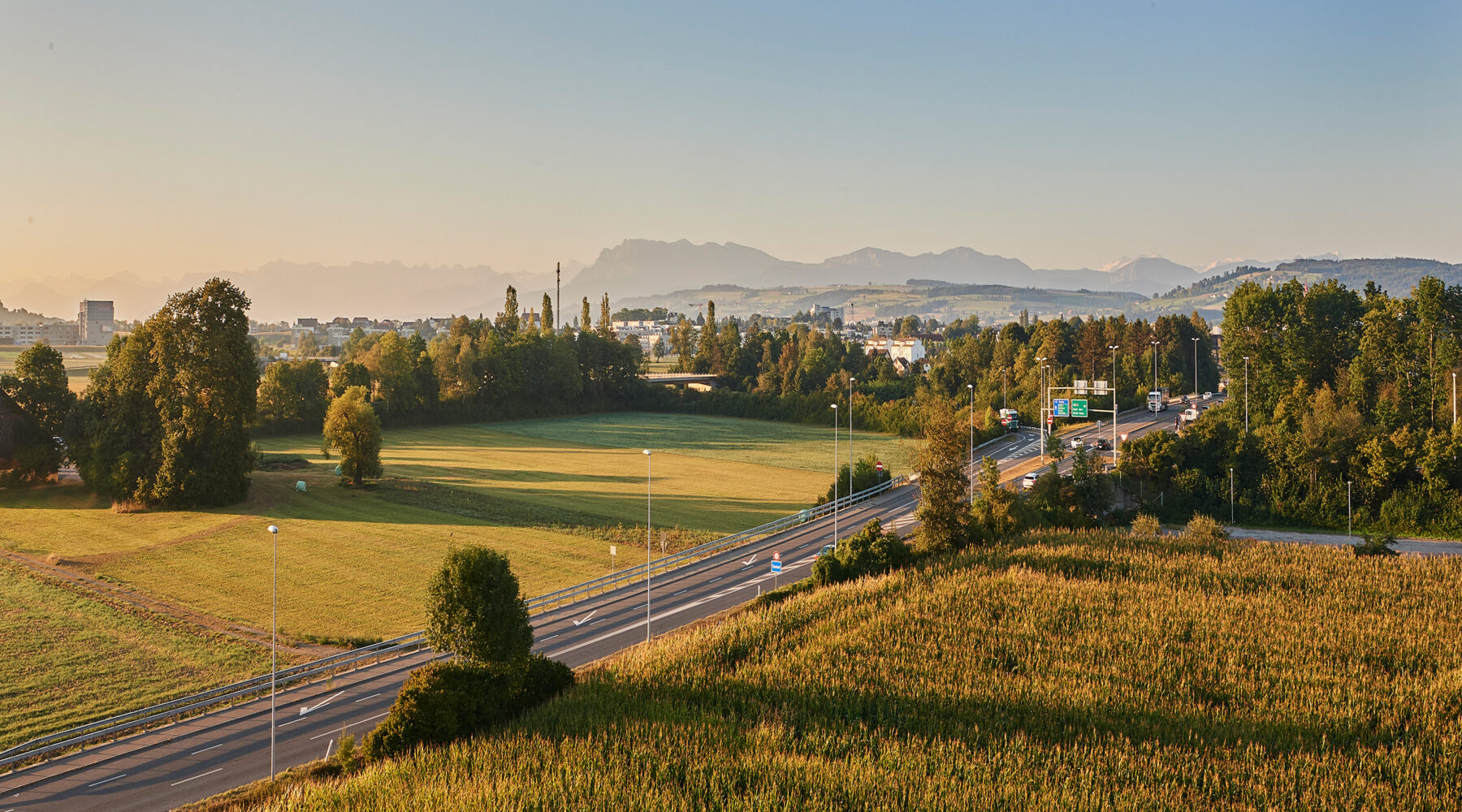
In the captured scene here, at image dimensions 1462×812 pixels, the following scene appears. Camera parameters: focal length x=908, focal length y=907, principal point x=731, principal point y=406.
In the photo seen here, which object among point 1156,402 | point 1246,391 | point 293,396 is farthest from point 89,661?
point 1156,402

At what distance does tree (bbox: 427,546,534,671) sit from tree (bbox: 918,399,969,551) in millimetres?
22846

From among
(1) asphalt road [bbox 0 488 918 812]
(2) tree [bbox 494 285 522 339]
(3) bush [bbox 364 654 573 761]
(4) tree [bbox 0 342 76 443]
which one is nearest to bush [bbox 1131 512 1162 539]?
(1) asphalt road [bbox 0 488 918 812]

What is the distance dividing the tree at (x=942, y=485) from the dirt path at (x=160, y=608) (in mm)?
25795

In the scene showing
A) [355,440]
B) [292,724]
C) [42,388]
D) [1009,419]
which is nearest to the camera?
[292,724]

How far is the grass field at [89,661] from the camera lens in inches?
1081

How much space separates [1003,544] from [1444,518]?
32.8 meters

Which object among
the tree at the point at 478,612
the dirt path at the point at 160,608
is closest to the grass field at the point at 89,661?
the dirt path at the point at 160,608

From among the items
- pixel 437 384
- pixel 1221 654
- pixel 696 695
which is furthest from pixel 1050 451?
pixel 437 384

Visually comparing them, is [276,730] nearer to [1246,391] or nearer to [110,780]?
[110,780]

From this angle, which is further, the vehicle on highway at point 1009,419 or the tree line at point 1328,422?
the vehicle on highway at point 1009,419

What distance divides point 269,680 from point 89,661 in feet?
24.9

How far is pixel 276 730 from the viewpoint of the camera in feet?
86.5

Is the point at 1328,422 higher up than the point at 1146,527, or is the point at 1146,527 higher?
the point at 1328,422

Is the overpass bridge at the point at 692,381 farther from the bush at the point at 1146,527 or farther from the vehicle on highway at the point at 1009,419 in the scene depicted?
the bush at the point at 1146,527
